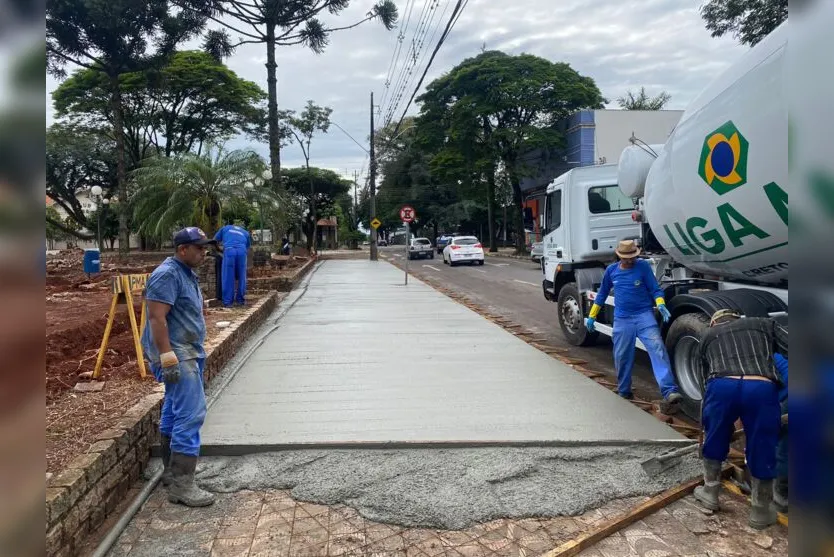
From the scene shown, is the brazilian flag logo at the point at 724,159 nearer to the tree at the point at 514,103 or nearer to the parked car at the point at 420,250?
the tree at the point at 514,103

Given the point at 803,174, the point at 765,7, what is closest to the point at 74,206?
the point at 765,7

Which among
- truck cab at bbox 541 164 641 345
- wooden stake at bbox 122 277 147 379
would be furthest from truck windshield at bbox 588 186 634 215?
wooden stake at bbox 122 277 147 379

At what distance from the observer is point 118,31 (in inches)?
901

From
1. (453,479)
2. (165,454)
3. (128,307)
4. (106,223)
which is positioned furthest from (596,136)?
(106,223)

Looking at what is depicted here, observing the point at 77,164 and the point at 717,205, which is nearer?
the point at 717,205

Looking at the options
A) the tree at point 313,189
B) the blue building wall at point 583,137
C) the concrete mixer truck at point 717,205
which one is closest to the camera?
the concrete mixer truck at point 717,205

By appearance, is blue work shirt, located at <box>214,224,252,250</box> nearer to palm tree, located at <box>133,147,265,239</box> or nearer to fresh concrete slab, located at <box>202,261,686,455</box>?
fresh concrete slab, located at <box>202,261,686,455</box>

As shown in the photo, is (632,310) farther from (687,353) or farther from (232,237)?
(232,237)

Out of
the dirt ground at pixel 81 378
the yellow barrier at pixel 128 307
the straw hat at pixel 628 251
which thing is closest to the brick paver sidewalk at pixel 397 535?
the dirt ground at pixel 81 378

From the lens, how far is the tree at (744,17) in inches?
588

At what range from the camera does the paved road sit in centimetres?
736

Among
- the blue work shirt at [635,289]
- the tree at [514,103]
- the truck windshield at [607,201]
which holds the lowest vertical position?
the blue work shirt at [635,289]

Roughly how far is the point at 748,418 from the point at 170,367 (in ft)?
11.2

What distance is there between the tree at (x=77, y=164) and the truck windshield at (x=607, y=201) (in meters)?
35.2
